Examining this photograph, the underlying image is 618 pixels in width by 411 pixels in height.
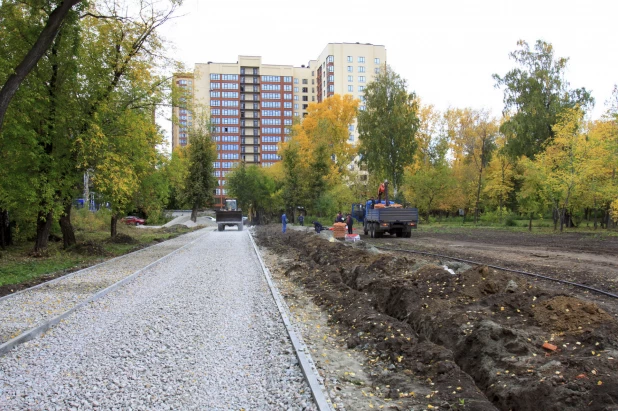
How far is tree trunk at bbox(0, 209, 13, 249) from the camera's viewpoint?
20.0 metres

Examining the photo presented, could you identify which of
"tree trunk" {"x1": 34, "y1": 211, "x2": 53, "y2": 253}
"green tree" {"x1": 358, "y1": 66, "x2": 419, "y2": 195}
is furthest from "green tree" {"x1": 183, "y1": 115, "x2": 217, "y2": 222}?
"tree trunk" {"x1": 34, "y1": 211, "x2": 53, "y2": 253}

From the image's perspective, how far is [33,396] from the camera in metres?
4.48

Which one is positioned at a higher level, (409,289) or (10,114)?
(10,114)

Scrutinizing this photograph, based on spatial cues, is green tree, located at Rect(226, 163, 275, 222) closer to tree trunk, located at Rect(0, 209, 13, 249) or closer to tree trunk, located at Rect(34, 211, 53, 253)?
tree trunk, located at Rect(0, 209, 13, 249)

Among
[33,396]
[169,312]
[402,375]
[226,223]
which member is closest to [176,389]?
[33,396]

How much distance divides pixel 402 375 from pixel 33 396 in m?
3.79

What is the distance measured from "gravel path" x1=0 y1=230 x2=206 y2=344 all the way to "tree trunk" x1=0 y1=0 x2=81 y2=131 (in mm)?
4035

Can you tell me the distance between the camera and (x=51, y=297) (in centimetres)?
964

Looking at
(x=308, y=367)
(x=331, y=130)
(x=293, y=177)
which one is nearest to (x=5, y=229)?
(x=308, y=367)

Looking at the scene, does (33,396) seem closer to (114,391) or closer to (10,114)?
(114,391)

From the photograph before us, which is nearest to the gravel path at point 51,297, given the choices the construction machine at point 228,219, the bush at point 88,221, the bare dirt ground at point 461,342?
the bare dirt ground at point 461,342

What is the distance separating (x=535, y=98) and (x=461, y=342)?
1628 inches

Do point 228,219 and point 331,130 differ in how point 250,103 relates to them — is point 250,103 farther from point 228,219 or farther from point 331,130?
point 228,219

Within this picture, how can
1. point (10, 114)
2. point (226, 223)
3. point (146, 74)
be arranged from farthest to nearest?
1. point (226, 223)
2. point (146, 74)
3. point (10, 114)
